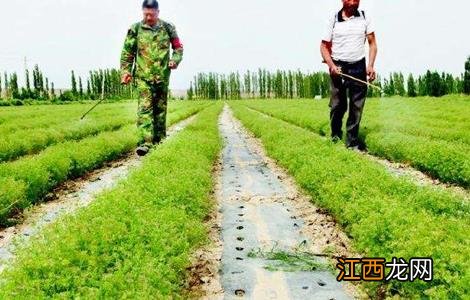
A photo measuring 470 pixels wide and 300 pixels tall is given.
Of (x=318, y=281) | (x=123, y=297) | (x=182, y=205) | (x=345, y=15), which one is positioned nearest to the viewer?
(x=123, y=297)

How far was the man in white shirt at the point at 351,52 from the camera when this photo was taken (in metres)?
9.17

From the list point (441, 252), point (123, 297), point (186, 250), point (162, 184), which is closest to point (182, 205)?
point (162, 184)

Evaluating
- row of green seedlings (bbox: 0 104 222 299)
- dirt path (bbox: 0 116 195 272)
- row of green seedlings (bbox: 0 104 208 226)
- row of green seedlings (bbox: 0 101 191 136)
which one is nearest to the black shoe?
dirt path (bbox: 0 116 195 272)

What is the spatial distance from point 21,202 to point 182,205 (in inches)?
75.0

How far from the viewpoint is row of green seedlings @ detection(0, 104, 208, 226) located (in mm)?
5668

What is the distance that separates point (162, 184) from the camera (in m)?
5.44

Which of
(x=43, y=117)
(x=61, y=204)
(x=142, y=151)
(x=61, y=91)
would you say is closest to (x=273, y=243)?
(x=61, y=204)

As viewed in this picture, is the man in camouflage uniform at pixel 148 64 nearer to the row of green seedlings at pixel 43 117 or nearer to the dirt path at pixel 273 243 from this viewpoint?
the dirt path at pixel 273 243

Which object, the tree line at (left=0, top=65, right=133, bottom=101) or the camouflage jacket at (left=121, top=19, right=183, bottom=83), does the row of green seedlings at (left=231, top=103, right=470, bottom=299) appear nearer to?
the camouflage jacket at (left=121, top=19, right=183, bottom=83)

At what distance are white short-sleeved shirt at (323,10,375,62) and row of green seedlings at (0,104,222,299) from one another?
476 centimetres

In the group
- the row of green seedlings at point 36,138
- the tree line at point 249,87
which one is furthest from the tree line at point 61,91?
the row of green seedlings at point 36,138

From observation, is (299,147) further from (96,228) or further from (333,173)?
(96,228)

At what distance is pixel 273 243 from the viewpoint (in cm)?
446

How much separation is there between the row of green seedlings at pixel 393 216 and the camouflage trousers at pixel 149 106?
3041 millimetres
